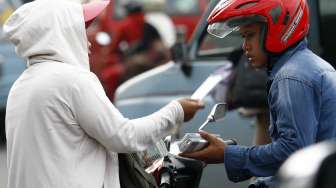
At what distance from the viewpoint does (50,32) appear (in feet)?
12.2

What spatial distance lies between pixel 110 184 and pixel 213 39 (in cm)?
315

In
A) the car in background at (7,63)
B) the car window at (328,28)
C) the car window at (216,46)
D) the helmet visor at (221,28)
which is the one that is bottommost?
the car in background at (7,63)

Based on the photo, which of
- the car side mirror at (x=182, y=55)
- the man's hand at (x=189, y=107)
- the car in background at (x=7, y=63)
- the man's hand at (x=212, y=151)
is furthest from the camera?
the car in background at (x=7, y=63)

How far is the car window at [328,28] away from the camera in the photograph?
6.02 m

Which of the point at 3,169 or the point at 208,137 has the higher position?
the point at 208,137

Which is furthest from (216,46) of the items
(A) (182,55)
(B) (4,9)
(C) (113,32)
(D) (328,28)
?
(C) (113,32)

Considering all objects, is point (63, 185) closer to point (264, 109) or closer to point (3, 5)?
point (264, 109)

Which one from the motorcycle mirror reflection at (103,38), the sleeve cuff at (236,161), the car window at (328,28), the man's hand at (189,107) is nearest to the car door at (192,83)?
the car window at (328,28)

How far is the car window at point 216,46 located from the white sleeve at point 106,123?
2.84 m

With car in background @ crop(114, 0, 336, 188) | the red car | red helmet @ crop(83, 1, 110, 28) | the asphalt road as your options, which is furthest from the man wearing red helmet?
the red car

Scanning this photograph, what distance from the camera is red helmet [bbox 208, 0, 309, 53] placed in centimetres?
360

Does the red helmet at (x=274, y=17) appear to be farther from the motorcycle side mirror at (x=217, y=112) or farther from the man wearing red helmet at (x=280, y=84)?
the motorcycle side mirror at (x=217, y=112)

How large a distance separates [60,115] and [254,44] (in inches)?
30.6

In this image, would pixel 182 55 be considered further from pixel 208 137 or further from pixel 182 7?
pixel 182 7
